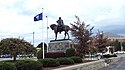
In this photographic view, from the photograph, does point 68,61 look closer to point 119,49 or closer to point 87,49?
point 87,49

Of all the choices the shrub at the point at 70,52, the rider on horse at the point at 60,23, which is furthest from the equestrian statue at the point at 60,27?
the shrub at the point at 70,52

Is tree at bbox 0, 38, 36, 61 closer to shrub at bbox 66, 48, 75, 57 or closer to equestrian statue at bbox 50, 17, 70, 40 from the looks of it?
shrub at bbox 66, 48, 75, 57

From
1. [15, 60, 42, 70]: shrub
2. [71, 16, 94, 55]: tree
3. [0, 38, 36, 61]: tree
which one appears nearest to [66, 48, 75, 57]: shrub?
[71, 16, 94, 55]: tree

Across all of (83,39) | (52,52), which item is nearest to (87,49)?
(83,39)

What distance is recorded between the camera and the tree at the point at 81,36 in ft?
108

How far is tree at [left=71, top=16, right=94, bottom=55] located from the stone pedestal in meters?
1.57

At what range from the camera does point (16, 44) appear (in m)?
23.2

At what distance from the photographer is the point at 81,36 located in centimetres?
3300

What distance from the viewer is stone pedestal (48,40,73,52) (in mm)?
35131

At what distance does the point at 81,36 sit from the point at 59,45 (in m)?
4.12

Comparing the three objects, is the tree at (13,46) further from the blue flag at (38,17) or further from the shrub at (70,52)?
the shrub at (70,52)

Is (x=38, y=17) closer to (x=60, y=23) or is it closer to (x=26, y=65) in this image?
(x=60, y=23)

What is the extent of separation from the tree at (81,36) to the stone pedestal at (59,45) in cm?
157

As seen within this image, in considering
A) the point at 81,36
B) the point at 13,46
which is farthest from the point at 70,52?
the point at 13,46
